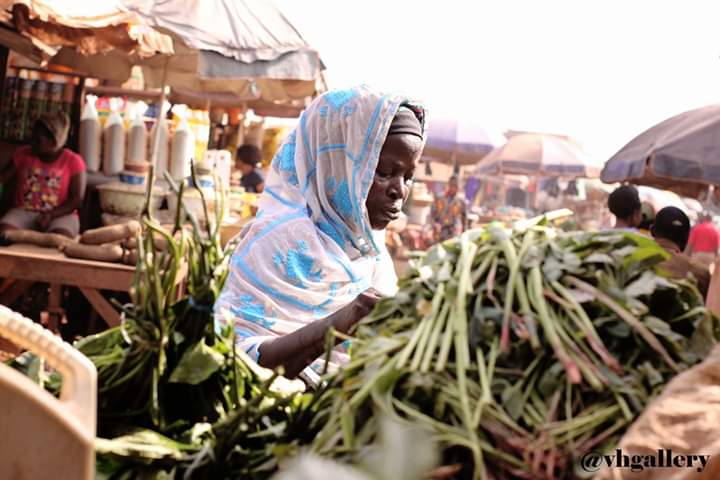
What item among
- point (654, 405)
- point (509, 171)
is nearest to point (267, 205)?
point (654, 405)

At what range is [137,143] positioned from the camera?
712 centimetres

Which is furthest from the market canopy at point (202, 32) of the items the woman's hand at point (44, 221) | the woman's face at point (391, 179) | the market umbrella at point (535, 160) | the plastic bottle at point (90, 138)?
the market umbrella at point (535, 160)

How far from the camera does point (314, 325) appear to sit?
2176mm

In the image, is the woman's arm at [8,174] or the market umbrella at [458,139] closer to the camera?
the woman's arm at [8,174]

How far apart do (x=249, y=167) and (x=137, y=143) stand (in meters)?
3.03

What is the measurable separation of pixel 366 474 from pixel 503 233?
19.9 inches

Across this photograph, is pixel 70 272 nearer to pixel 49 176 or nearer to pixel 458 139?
pixel 49 176

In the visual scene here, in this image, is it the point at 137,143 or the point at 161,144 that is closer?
the point at 137,143

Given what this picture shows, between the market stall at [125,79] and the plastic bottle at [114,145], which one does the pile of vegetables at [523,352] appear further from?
the plastic bottle at [114,145]

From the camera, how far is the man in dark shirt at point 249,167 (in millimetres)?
9867

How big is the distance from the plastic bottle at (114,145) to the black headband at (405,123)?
5020 millimetres

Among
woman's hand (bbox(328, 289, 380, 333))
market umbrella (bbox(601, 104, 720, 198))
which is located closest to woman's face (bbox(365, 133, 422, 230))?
woman's hand (bbox(328, 289, 380, 333))

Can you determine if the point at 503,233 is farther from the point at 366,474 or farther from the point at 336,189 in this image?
the point at 336,189

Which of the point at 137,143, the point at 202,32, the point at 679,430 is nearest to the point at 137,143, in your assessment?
the point at 137,143
